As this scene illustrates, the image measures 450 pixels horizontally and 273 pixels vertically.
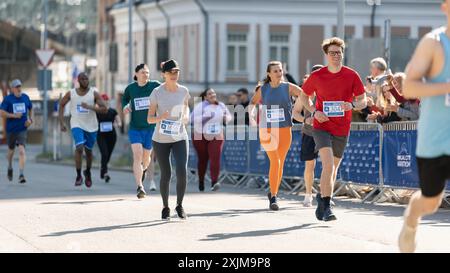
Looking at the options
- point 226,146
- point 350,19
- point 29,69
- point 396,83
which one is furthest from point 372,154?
point 29,69

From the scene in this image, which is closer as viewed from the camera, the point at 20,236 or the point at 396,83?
the point at 20,236

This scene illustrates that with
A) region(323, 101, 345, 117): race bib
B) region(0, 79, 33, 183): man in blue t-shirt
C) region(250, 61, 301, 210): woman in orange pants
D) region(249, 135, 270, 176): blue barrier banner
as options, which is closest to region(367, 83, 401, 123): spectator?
region(250, 61, 301, 210): woman in orange pants

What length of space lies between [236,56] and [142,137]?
107ft

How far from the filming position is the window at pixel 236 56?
5025cm

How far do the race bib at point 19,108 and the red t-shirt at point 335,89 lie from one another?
947 cm

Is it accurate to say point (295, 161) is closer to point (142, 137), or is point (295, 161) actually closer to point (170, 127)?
point (142, 137)

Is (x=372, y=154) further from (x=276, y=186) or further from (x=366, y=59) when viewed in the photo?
(x=366, y=59)

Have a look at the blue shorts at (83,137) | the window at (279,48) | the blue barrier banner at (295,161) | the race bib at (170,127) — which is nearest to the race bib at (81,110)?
the blue shorts at (83,137)

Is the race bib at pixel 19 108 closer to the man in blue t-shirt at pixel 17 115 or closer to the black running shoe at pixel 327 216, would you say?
the man in blue t-shirt at pixel 17 115

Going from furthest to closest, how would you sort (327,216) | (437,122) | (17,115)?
(17,115) < (327,216) < (437,122)

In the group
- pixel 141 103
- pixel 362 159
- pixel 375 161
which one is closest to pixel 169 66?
pixel 141 103

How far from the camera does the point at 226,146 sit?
78.3 ft

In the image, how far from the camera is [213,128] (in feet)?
72.2
